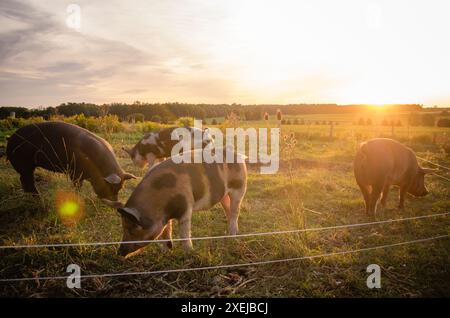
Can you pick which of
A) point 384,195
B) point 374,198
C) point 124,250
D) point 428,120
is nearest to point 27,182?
point 124,250

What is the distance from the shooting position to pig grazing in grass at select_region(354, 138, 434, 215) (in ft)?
22.1

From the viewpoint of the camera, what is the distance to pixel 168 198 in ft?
14.1

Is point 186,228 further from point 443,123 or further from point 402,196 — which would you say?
point 443,123

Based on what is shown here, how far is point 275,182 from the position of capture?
384 inches

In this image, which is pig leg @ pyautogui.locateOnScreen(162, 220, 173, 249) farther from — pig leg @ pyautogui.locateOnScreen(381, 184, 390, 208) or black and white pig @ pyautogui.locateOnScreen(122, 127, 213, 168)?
black and white pig @ pyautogui.locateOnScreen(122, 127, 213, 168)

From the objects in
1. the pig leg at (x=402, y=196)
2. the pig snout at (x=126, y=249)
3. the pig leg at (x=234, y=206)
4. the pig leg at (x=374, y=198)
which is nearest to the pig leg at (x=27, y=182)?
the pig snout at (x=126, y=249)

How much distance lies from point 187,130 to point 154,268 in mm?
6973

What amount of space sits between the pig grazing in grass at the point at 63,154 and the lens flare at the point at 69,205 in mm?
427

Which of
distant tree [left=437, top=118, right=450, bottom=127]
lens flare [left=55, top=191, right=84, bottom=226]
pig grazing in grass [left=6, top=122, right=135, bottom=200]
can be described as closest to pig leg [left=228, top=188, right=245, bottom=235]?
pig grazing in grass [left=6, top=122, right=135, bottom=200]

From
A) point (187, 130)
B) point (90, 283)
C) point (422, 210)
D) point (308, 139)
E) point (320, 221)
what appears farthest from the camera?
point (308, 139)

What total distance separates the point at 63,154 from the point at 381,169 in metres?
6.99
